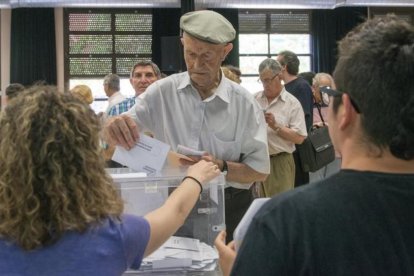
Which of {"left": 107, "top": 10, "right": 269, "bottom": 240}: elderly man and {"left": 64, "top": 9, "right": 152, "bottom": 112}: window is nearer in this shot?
{"left": 107, "top": 10, "right": 269, "bottom": 240}: elderly man

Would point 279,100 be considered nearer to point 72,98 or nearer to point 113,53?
point 72,98

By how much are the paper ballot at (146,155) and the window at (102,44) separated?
7.73 metres

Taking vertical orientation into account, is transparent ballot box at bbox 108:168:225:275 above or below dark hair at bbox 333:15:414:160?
below

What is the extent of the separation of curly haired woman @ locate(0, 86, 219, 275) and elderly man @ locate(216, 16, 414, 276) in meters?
0.43

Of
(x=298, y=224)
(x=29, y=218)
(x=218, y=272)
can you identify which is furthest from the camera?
(x=218, y=272)

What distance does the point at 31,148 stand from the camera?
115cm

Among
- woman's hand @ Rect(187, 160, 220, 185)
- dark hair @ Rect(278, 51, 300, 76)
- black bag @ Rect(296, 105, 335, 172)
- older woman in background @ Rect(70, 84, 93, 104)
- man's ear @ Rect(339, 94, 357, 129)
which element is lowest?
black bag @ Rect(296, 105, 335, 172)

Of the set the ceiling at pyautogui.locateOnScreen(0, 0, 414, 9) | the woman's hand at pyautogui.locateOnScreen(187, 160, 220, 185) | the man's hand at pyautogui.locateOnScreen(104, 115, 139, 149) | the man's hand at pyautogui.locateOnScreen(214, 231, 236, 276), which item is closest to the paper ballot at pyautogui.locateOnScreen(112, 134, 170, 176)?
the man's hand at pyautogui.locateOnScreen(104, 115, 139, 149)

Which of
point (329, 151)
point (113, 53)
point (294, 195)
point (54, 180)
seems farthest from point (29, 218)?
point (113, 53)

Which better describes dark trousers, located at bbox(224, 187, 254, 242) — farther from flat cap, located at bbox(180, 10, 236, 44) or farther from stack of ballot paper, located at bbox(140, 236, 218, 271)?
flat cap, located at bbox(180, 10, 236, 44)

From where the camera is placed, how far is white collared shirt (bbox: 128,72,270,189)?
2131 mm

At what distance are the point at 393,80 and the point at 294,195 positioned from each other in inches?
9.2

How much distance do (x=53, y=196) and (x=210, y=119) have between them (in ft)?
3.52

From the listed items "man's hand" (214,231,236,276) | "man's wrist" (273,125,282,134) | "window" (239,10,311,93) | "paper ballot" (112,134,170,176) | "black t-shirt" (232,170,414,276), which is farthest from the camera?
"window" (239,10,311,93)
